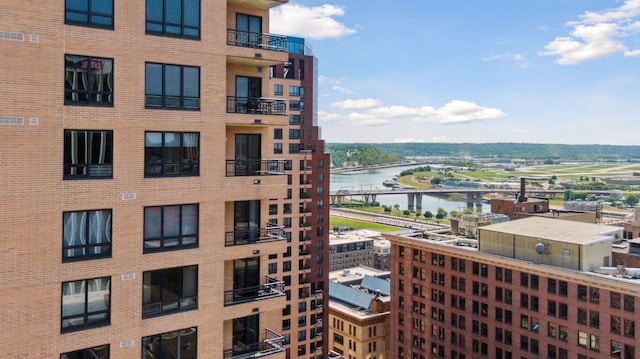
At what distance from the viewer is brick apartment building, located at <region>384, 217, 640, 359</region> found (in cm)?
5241

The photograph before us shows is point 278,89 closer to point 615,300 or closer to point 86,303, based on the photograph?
point 615,300

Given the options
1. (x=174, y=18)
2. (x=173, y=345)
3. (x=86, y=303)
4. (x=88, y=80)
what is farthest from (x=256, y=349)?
(x=174, y=18)

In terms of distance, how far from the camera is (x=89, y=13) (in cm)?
1473

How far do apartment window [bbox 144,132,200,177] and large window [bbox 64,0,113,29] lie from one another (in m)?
3.59

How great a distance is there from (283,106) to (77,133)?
8.61 metres

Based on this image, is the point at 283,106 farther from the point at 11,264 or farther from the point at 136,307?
the point at 11,264

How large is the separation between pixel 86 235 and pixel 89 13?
6.67m

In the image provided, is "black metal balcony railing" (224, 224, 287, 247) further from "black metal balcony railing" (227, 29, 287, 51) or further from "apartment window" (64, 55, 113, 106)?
"black metal balcony railing" (227, 29, 287, 51)

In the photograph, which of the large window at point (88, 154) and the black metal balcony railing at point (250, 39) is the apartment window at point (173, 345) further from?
the black metal balcony railing at point (250, 39)

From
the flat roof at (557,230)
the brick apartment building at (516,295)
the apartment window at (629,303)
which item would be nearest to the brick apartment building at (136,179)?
the apartment window at (629,303)

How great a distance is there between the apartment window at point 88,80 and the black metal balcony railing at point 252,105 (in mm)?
4593

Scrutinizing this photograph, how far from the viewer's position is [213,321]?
1697 cm

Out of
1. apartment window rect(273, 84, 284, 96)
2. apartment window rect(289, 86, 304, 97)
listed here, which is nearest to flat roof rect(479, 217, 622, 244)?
apartment window rect(289, 86, 304, 97)

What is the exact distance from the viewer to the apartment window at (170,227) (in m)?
15.7
